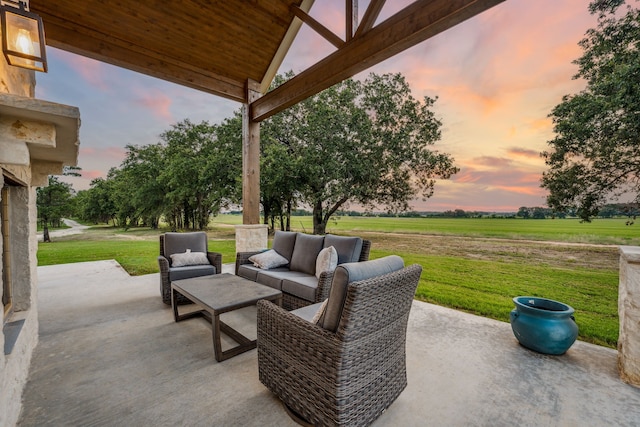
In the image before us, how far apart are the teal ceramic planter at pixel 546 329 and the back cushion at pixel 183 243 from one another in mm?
3929

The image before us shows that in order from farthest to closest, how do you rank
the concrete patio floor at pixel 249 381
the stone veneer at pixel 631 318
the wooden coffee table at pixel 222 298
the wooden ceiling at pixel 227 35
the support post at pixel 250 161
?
the support post at pixel 250 161
the wooden ceiling at pixel 227 35
the wooden coffee table at pixel 222 298
the stone veneer at pixel 631 318
the concrete patio floor at pixel 249 381

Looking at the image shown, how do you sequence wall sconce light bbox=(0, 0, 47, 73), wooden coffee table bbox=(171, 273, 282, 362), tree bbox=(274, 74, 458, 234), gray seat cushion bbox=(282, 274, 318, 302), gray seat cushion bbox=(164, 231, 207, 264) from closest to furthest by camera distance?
wall sconce light bbox=(0, 0, 47, 73)
wooden coffee table bbox=(171, 273, 282, 362)
gray seat cushion bbox=(282, 274, 318, 302)
gray seat cushion bbox=(164, 231, 207, 264)
tree bbox=(274, 74, 458, 234)

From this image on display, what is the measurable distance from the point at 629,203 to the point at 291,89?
5.42m

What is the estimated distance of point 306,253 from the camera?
344cm

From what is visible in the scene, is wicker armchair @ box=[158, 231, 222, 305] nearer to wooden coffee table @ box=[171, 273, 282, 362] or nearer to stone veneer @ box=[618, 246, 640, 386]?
wooden coffee table @ box=[171, 273, 282, 362]

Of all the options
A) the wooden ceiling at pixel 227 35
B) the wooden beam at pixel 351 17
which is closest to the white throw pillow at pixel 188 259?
the wooden ceiling at pixel 227 35

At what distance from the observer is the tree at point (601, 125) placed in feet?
12.4

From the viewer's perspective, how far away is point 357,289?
1.20 m

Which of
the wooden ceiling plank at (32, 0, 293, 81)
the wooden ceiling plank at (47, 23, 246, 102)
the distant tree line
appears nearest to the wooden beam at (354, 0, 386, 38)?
the wooden ceiling plank at (32, 0, 293, 81)

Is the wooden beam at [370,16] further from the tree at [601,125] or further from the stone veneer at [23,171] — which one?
the tree at [601,125]

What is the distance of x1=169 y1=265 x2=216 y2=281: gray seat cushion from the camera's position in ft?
11.0

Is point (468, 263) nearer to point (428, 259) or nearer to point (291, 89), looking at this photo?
point (428, 259)

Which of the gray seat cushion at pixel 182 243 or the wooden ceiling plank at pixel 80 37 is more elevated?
the wooden ceiling plank at pixel 80 37

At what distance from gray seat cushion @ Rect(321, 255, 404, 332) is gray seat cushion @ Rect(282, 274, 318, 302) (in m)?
1.37
